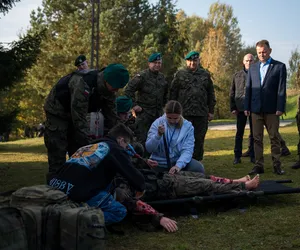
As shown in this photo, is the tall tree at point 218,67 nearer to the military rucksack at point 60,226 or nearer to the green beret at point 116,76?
the green beret at point 116,76

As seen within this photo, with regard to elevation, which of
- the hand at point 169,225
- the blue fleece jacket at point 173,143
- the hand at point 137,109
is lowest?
the hand at point 169,225

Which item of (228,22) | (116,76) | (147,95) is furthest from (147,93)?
(228,22)

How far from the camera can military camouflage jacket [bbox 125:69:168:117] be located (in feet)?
23.2

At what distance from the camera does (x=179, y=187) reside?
4.60 metres

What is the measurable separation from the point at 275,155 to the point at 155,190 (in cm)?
311

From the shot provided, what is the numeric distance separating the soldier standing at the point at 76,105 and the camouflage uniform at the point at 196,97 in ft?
7.83

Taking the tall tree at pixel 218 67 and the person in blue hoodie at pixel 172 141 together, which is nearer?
the person in blue hoodie at pixel 172 141

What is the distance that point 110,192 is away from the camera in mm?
4145

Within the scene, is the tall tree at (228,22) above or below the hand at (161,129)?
above

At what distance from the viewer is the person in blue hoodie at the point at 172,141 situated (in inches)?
209

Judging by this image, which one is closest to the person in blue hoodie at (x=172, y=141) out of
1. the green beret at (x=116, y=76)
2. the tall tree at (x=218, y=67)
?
the green beret at (x=116, y=76)

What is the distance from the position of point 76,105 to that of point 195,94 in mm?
3170

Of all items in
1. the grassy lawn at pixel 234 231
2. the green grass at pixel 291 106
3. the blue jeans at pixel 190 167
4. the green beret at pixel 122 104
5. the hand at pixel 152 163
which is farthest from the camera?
the green grass at pixel 291 106

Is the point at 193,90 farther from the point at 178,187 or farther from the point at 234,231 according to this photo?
the point at 234,231
